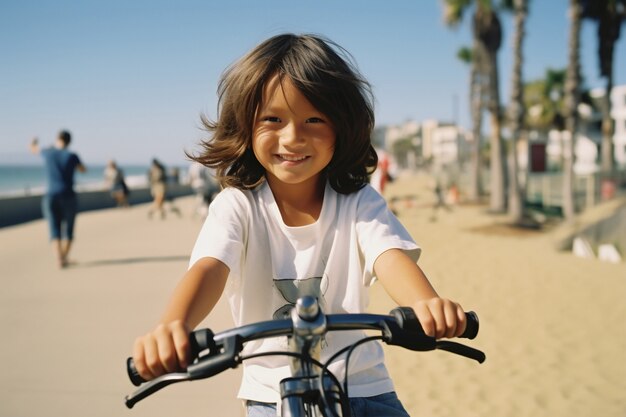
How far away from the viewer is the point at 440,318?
53.1 inches

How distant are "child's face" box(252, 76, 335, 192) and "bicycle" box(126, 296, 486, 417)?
2.24 feet

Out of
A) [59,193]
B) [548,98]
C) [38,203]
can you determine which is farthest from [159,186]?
[548,98]

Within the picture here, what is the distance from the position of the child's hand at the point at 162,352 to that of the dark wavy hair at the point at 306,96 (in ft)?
3.03

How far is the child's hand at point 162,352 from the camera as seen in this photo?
1183 millimetres

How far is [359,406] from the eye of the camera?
174cm

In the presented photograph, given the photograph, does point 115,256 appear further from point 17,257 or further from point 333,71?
point 333,71

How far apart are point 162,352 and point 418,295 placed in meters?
0.81

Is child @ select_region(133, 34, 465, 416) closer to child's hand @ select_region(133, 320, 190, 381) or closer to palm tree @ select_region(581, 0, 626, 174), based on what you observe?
child's hand @ select_region(133, 320, 190, 381)

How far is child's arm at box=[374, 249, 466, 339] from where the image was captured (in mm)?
1348

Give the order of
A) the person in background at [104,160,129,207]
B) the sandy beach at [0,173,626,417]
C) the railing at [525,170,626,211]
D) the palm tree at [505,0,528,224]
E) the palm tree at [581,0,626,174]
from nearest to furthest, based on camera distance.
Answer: the sandy beach at [0,173,626,417]
the palm tree at [505,0,528,224]
the railing at [525,170,626,211]
the palm tree at [581,0,626,174]
the person in background at [104,160,129,207]

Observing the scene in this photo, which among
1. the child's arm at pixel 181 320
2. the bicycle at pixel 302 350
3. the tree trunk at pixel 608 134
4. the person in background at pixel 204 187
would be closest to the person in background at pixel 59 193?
the person in background at pixel 204 187

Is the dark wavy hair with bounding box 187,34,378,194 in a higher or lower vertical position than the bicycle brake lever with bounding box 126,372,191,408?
higher

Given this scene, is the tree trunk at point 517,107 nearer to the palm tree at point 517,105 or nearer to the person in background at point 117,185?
the palm tree at point 517,105

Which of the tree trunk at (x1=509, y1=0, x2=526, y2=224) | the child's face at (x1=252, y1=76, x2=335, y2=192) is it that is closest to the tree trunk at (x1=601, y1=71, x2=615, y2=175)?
the tree trunk at (x1=509, y1=0, x2=526, y2=224)
